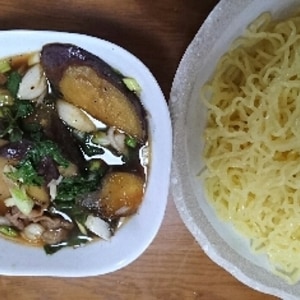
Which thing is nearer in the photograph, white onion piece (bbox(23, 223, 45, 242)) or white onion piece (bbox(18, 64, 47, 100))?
white onion piece (bbox(18, 64, 47, 100))

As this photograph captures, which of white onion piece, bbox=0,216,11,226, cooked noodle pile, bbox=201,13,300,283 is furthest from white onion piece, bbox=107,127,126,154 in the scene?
white onion piece, bbox=0,216,11,226

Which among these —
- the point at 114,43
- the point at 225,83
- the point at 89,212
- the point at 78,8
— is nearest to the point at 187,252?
the point at 89,212

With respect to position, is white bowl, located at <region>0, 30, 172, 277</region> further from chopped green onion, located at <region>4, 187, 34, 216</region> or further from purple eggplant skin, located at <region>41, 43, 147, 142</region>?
chopped green onion, located at <region>4, 187, 34, 216</region>

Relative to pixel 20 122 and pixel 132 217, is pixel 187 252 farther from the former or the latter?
pixel 20 122

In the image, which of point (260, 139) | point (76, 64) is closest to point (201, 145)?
point (260, 139)

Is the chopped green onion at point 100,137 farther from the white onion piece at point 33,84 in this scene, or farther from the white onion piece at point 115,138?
the white onion piece at point 33,84
